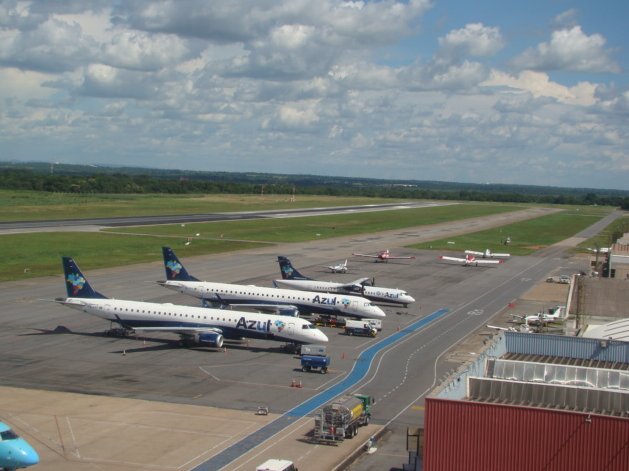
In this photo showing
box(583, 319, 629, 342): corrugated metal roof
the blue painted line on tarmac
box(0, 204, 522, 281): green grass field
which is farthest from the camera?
box(0, 204, 522, 281): green grass field

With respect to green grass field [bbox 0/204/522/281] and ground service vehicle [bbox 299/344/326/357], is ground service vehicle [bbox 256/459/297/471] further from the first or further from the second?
green grass field [bbox 0/204/522/281]

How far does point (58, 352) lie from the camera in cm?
6706

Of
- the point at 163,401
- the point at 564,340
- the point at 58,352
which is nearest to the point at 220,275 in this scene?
the point at 58,352

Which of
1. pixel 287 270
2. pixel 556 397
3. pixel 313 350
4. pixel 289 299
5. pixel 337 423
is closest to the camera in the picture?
pixel 556 397

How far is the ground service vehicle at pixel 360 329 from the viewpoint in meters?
80.4

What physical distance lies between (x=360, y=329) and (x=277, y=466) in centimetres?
4148

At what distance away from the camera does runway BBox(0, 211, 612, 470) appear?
2146 inches

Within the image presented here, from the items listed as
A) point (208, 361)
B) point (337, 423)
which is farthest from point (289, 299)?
point (337, 423)

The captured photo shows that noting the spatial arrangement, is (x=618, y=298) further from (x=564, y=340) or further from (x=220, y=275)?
(x=220, y=275)

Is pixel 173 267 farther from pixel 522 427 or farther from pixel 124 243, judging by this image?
pixel 124 243

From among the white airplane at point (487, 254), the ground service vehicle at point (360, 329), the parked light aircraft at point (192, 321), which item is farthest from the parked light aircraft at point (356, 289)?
the white airplane at point (487, 254)

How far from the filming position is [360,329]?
80.4 metres

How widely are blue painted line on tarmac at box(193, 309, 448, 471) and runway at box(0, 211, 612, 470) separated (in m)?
Result: 0.55

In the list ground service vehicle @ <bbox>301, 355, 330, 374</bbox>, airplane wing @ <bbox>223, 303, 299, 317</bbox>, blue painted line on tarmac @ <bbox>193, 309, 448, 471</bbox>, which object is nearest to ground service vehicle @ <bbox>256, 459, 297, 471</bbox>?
blue painted line on tarmac @ <bbox>193, 309, 448, 471</bbox>
